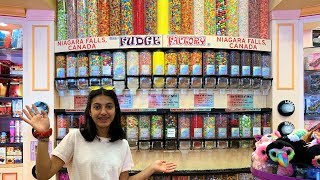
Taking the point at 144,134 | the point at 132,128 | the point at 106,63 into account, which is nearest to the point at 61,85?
the point at 106,63

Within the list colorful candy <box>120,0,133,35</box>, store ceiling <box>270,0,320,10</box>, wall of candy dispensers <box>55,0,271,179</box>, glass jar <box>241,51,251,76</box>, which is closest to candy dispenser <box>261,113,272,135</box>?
wall of candy dispensers <box>55,0,271,179</box>

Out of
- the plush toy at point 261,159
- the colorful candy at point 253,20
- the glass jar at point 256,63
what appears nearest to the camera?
the plush toy at point 261,159

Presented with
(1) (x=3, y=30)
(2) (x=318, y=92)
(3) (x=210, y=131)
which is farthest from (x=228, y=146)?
(1) (x=3, y=30)

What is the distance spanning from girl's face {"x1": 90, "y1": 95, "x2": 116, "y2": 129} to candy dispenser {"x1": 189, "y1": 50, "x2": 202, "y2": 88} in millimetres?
1752

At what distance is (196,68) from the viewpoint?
13.4 ft

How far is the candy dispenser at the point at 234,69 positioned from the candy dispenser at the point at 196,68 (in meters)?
0.33

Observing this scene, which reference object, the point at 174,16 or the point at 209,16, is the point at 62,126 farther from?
the point at 209,16

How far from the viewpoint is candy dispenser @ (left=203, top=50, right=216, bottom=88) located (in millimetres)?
4086

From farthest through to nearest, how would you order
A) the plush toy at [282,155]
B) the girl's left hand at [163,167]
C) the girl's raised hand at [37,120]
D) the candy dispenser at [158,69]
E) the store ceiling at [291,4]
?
1. the store ceiling at [291,4]
2. the candy dispenser at [158,69]
3. the girl's left hand at [163,167]
4. the girl's raised hand at [37,120]
5. the plush toy at [282,155]

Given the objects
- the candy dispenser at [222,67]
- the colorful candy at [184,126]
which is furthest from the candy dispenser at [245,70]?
the colorful candy at [184,126]

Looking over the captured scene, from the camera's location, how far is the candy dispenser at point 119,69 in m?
4.10

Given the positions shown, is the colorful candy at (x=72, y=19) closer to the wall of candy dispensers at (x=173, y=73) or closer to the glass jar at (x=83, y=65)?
the wall of candy dispensers at (x=173, y=73)

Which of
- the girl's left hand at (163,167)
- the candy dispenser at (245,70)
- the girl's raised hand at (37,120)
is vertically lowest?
the girl's left hand at (163,167)

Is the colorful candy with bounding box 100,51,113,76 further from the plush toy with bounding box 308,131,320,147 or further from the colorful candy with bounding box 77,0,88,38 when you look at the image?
the plush toy with bounding box 308,131,320,147
